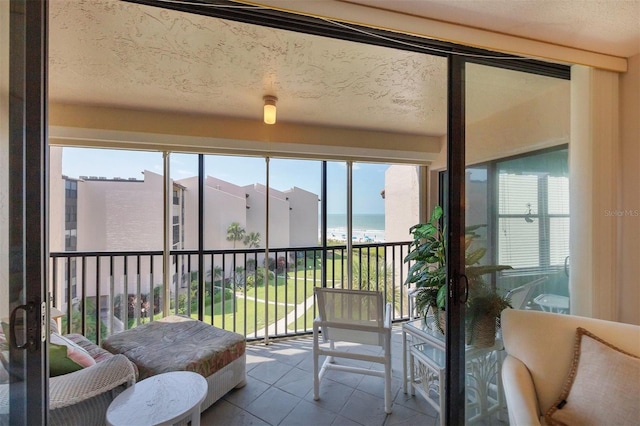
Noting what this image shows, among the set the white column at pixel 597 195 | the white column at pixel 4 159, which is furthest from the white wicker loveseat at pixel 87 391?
the white column at pixel 597 195

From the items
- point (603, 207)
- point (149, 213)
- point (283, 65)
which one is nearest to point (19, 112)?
point (283, 65)

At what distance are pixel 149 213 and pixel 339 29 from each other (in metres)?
2.61

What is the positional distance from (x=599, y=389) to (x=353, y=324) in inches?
51.5

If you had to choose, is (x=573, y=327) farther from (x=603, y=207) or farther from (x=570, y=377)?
(x=603, y=207)

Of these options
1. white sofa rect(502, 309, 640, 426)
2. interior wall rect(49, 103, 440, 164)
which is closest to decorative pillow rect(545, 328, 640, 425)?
white sofa rect(502, 309, 640, 426)

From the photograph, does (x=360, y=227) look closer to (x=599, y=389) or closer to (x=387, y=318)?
(x=387, y=318)

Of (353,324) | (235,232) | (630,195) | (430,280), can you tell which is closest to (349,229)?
(235,232)

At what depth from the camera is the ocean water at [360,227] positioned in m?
3.38

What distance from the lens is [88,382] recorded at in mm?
1235

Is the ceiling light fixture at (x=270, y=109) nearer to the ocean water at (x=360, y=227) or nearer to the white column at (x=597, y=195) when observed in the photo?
the ocean water at (x=360, y=227)

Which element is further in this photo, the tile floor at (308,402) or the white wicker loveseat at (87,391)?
the tile floor at (308,402)

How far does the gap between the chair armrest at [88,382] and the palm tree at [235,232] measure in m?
1.75

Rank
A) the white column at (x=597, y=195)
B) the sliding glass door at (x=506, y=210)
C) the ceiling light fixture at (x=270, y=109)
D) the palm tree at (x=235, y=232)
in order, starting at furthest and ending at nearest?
A: the palm tree at (x=235, y=232) → the ceiling light fixture at (x=270, y=109) → the white column at (x=597, y=195) → the sliding glass door at (x=506, y=210)

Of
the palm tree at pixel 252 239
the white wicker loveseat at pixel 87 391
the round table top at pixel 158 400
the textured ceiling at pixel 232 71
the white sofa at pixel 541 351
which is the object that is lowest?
→ the round table top at pixel 158 400
